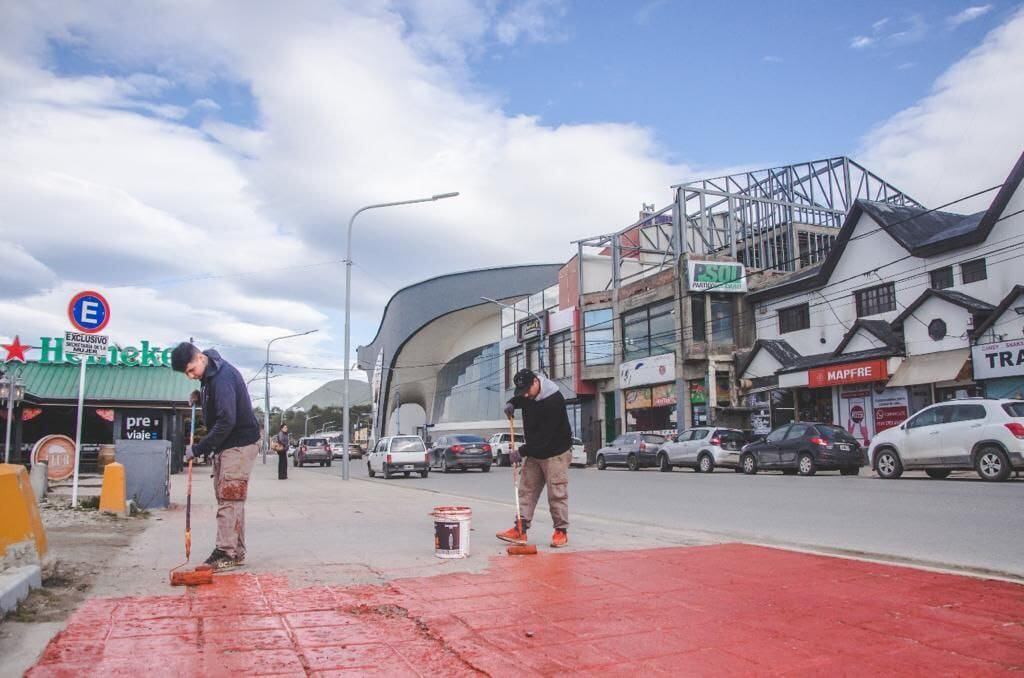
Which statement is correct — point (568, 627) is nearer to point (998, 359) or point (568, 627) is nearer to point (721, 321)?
point (998, 359)

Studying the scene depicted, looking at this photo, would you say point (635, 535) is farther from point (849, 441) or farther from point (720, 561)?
point (849, 441)

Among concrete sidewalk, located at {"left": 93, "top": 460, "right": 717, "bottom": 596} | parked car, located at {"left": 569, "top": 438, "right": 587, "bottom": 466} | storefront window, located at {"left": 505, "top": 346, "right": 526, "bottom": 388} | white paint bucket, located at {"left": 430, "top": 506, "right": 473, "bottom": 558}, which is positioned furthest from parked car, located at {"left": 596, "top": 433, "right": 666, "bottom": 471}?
white paint bucket, located at {"left": 430, "top": 506, "right": 473, "bottom": 558}

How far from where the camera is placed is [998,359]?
74.0 feet

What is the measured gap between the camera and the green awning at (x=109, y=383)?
27703 millimetres

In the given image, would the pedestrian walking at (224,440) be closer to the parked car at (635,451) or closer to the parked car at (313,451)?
the parked car at (635,451)

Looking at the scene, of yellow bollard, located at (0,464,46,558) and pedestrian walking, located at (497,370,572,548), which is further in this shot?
pedestrian walking, located at (497,370,572,548)

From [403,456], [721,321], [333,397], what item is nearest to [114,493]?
[403,456]

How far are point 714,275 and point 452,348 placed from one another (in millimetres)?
48151

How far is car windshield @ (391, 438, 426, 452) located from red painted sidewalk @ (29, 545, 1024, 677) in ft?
67.2

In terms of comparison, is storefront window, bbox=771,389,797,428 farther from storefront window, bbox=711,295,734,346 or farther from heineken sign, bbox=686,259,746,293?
heineken sign, bbox=686,259,746,293

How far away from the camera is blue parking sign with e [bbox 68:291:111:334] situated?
1055cm

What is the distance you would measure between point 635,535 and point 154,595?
5.08 m

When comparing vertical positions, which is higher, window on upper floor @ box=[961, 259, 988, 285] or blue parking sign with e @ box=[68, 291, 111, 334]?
window on upper floor @ box=[961, 259, 988, 285]

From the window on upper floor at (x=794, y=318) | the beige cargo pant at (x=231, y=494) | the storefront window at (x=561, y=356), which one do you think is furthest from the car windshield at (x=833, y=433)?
the storefront window at (x=561, y=356)
